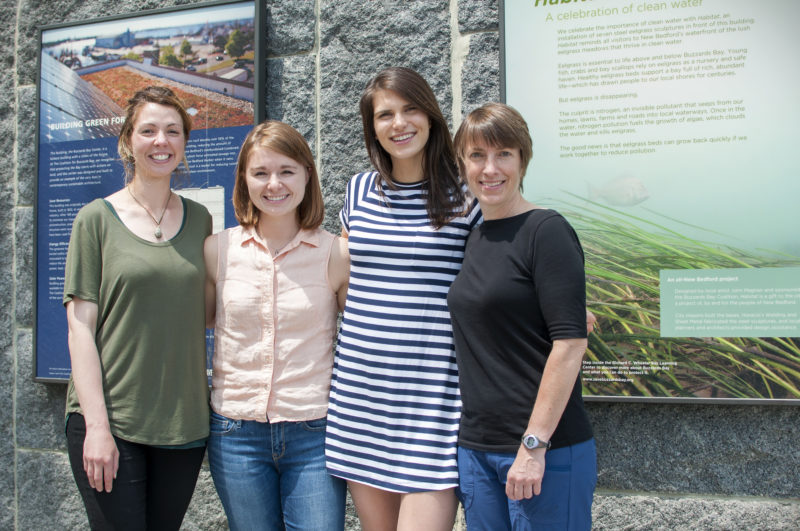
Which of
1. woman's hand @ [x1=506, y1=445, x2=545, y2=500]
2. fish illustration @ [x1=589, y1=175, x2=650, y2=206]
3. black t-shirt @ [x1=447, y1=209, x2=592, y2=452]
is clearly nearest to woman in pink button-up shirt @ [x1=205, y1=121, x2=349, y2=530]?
black t-shirt @ [x1=447, y1=209, x2=592, y2=452]

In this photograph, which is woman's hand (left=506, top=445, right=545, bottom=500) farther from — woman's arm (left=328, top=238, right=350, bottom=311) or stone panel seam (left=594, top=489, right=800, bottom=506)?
stone panel seam (left=594, top=489, right=800, bottom=506)

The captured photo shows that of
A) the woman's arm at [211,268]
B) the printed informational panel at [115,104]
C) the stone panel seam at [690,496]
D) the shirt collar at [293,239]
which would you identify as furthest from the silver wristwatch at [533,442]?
the printed informational panel at [115,104]

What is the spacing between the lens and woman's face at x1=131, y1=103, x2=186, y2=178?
6.88 feet

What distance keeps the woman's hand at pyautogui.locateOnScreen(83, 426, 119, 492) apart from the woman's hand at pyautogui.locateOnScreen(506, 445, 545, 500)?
3.85 feet

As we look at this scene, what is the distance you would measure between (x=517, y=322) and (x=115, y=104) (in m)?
2.62

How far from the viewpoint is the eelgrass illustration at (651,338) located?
2.45 meters

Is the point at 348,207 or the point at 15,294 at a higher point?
the point at 348,207

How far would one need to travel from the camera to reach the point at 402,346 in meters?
1.91

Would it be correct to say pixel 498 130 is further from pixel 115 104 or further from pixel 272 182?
pixel 115 104

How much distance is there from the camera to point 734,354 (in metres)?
2.47

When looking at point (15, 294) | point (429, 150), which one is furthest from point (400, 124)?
point (15, 294)

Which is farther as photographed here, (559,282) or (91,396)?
(91,396)

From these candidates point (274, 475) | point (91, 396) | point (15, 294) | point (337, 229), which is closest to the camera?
point (91, 396)

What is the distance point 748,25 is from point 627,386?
4.99 ft
